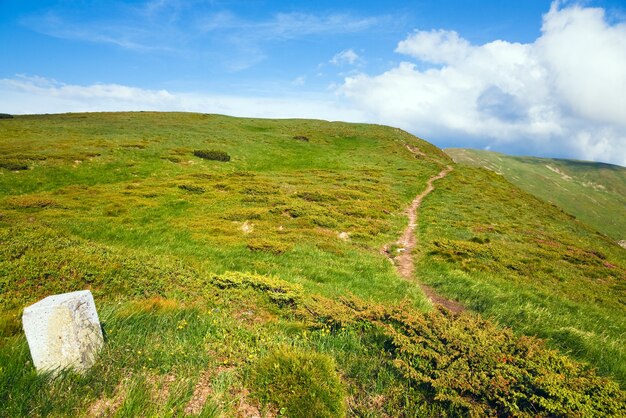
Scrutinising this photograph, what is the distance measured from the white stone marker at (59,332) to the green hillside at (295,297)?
0.21 metres

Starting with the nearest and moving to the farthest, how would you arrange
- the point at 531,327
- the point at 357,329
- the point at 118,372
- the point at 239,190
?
1. the point at 118,372
2. the point at 357,329
3. the point at 531,327
4. the point at 239,190

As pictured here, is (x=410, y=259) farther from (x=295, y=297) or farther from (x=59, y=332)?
(x=59, y=332)

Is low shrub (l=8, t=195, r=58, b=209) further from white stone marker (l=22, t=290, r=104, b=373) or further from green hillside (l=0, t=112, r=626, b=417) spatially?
white stone marker (l=22, t=290, r=104, b=373)

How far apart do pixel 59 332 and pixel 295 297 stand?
628 centimetres

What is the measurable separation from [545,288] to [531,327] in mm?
7130

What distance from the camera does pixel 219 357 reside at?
610cm

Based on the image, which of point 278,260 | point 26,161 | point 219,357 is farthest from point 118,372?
point 26,161

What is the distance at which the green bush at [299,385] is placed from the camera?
5.03m

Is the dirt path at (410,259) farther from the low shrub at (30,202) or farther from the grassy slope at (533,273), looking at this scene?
the low shrub at (30,202)

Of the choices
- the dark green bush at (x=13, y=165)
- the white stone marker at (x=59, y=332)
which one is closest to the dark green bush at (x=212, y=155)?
the dark green bush at (x=13, y=165)

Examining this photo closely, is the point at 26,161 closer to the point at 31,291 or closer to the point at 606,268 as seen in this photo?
the point at 31,291

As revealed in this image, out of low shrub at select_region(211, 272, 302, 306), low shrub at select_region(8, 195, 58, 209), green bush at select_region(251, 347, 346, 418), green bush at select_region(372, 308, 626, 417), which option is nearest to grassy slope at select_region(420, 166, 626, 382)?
green bush at select_region(372, 308, 626, 417)

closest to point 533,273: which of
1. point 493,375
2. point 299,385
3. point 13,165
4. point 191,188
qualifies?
point 493,375

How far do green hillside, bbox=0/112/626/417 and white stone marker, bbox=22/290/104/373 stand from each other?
0.68ft
